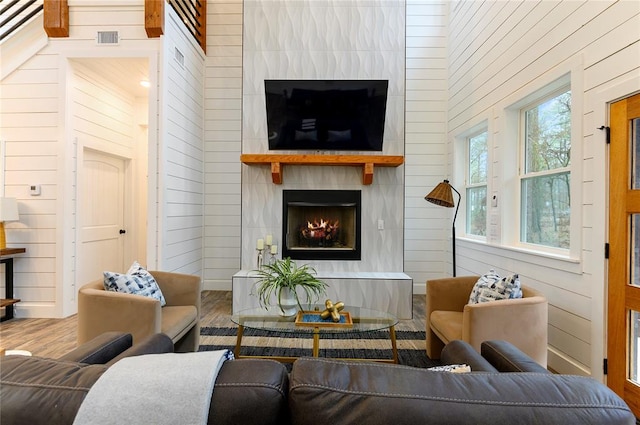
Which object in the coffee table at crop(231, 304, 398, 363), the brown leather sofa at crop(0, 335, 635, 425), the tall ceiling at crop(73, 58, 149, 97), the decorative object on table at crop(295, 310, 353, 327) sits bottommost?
the coffee table at crop(231, 304, 398, 363)

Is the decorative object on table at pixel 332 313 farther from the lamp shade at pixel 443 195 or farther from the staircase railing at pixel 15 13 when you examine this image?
the staircase railing at pixel 15 13

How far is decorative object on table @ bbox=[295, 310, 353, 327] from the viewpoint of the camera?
94.3 inches

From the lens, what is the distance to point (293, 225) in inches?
176

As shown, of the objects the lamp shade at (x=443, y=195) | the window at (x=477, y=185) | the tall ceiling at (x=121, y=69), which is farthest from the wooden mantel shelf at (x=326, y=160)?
the tall ceiling at (x=121, y=69)

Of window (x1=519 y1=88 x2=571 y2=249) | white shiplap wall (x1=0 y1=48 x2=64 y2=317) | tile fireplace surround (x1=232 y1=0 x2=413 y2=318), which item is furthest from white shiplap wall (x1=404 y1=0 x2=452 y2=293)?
white shiplap wall (x1=0 y1=48 x2=64 y2=317)

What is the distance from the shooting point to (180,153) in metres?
4.20

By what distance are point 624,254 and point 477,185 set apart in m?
2.27

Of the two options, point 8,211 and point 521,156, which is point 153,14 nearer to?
point 8,211

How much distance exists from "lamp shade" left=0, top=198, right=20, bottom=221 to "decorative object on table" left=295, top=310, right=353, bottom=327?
10.5 feet

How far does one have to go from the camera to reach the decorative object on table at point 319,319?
94.3 inches

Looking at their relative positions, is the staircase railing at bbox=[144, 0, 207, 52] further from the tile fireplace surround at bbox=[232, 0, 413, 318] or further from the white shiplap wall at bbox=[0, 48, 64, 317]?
the white shiplap wall at bbox=[0, 48, 64, 317]

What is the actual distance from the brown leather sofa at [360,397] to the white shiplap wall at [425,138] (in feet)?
14.3

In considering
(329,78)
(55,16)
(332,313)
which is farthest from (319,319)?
(55,16)

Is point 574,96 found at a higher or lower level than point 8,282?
higher
